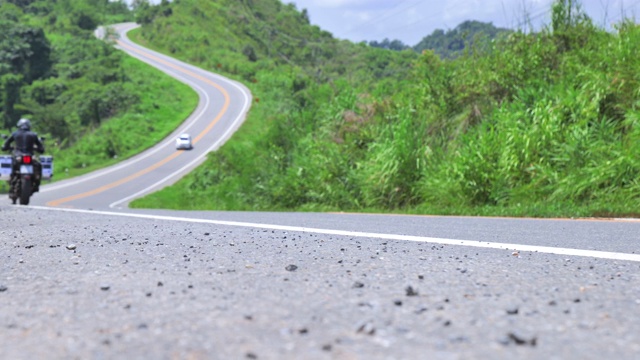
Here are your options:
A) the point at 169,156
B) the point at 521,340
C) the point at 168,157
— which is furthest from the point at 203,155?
the point at 521,340

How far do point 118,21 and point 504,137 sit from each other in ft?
384

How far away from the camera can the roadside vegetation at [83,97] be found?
169ft

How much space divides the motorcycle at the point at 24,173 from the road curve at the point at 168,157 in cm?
979

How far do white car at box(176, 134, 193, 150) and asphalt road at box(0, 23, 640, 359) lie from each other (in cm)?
4438

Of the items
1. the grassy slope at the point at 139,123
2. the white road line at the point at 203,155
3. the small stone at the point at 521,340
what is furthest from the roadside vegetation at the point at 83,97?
the small stone at the point at 521,340

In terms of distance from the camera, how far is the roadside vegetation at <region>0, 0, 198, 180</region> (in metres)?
51.5

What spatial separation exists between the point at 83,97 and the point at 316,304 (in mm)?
60478

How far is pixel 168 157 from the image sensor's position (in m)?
47.2

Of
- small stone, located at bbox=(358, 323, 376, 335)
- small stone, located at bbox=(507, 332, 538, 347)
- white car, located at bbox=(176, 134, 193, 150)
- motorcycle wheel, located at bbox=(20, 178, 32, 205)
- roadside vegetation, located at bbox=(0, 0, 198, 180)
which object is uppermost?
roadside vegetation, located at bbox=(0, 0, 198, 180)

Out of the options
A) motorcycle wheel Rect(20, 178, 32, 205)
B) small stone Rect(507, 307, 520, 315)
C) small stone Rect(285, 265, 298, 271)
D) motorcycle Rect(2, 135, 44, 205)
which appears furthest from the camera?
motorcycle wheel Rect(20, 178, 32, 205)

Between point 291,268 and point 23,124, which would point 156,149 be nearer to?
point 23,124

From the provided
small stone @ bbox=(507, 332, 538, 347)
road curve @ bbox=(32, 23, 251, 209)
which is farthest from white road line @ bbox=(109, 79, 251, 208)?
small stone @ bbox=(507, 332, 538, 347)

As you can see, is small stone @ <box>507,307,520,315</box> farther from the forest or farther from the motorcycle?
the motorcycle

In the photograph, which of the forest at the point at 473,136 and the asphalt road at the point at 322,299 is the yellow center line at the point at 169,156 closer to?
the forest at the point at 473,136
